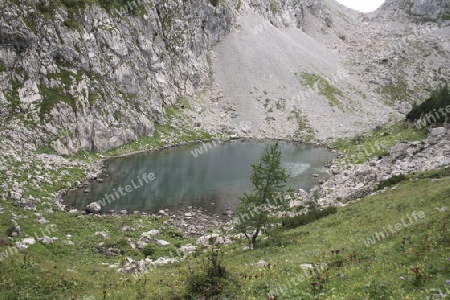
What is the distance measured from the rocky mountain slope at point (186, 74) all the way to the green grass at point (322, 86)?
573 millimetres

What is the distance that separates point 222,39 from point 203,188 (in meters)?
111

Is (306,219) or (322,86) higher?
(322,86)

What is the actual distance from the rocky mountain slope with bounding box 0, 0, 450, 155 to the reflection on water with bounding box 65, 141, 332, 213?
44.3 ft

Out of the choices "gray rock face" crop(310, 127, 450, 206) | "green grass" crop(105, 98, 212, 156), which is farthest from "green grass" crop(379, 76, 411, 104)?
"gray rock face" crop(310, 127, 450, 206)

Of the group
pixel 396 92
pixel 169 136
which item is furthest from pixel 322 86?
pixel 169 136

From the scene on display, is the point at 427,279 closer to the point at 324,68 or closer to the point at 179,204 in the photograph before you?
the point at 179,204

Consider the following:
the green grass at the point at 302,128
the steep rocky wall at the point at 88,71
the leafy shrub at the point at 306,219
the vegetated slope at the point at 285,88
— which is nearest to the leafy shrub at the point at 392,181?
the leafy shrub at the point at 306,219

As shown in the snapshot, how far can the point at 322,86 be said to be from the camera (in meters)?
148

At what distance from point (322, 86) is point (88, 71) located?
99932 millimetres

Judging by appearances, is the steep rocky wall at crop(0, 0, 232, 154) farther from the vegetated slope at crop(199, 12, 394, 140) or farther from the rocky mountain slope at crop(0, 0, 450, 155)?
the vegetated slope at crop(199, 12, 394, 140)

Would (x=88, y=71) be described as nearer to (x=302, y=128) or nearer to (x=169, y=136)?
(x=169, y=136)

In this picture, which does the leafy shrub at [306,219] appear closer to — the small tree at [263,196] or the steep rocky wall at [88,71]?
the small tree at [263,196]

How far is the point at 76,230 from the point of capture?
35.7 m

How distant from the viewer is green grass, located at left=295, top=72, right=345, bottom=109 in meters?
143
